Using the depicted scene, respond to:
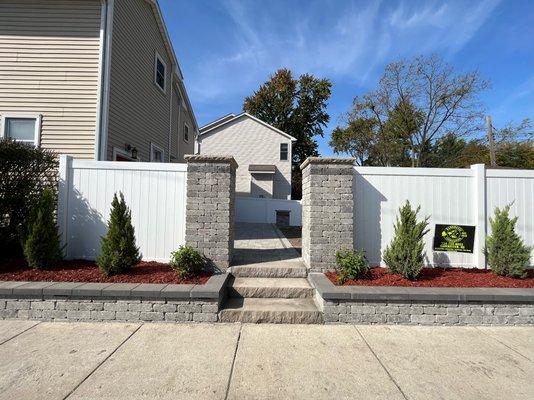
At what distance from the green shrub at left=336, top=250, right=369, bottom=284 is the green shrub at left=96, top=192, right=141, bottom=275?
→ 3.22 meters

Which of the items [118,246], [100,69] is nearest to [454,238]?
[118,246]

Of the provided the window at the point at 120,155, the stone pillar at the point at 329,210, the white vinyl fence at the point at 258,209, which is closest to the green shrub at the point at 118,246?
the stone pillar at the point at 329,210

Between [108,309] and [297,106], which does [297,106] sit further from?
[108,309]

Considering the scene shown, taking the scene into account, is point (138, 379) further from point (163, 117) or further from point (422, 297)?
point (163, 117)

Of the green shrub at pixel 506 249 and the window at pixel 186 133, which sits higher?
the window at pixel 186 133

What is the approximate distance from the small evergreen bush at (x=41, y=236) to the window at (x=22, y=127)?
347 cm

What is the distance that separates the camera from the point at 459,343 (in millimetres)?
3881

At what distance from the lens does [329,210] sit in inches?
218

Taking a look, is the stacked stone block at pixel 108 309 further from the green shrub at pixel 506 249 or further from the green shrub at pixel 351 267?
the green shrub at pixel 506 249

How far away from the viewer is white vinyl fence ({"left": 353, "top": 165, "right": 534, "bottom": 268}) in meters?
5.77

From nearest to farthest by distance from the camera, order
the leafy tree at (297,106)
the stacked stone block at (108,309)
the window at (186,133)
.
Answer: the stacked stone block at (108,309), the window at (186,133), the leafy tree at (297,106)

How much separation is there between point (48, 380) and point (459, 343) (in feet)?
14.3

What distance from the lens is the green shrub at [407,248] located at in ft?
16.5

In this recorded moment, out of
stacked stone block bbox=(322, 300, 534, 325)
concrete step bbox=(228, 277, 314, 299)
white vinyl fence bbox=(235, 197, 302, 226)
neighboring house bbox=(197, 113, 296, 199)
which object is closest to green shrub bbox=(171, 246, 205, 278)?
concrete step bbox=(228, 277, 314, 299)
